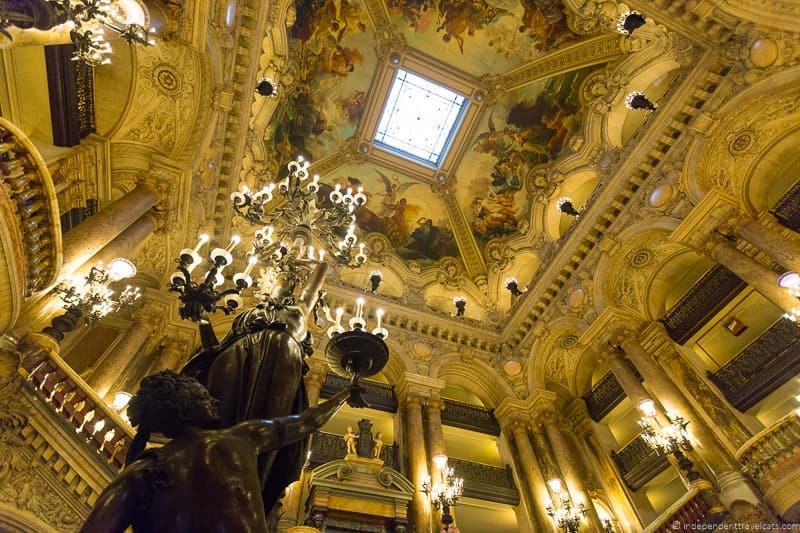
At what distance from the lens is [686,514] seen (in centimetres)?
718

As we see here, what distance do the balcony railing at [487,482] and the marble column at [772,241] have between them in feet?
24.1

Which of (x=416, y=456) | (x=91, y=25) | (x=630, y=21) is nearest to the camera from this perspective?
(x=91, y=25)

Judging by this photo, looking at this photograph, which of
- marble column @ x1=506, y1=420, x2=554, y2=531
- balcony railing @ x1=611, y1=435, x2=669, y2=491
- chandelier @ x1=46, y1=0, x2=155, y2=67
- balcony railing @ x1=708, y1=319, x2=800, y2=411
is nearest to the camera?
chandelier @ x1=46, y1=0, x2=155, y2=67

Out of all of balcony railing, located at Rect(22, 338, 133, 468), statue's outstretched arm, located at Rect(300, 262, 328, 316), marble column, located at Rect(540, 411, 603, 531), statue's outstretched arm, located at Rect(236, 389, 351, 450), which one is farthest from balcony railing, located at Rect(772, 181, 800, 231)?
balcony railing, located at Rect(22, 338, 133, 468)

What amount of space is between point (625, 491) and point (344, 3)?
14.9m

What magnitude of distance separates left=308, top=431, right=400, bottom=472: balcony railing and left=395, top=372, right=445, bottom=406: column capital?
149 cm

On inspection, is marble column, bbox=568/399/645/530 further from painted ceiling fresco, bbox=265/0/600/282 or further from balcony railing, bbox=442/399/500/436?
painted ceiling fresco, bbox=265/0/600/282

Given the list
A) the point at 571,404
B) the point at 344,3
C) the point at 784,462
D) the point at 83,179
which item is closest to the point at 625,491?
the point at 571,404

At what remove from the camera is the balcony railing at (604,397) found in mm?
11219

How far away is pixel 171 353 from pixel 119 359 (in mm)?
1141

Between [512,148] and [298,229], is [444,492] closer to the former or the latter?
[298,229]

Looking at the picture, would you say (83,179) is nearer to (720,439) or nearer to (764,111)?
(720,439)

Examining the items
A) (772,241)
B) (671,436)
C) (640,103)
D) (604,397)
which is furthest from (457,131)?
(671,436)

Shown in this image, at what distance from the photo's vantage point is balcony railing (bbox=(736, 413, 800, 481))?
6427 mm
